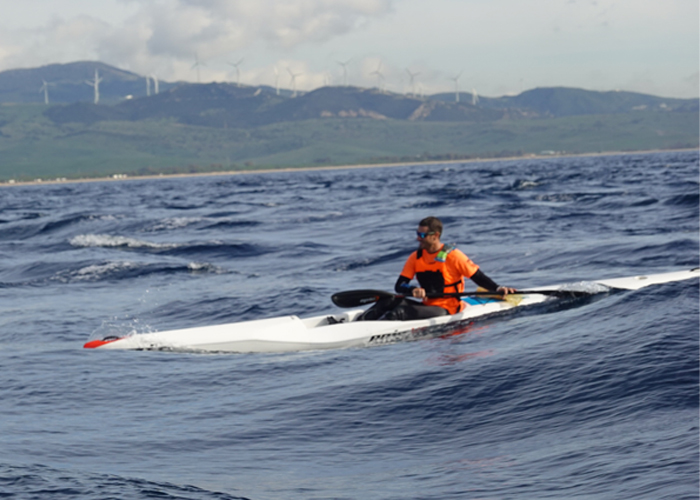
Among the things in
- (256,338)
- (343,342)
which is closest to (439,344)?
(343,342)

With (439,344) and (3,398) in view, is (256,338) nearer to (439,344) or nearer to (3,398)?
(439,344)

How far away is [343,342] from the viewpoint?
12.8 m

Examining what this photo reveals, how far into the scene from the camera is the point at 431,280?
13.0 meters

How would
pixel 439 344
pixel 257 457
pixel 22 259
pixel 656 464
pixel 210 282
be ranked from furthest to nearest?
pixel 22 259, pixel 210 282, pixel 439 344, pixel 257 457, pixel 656 464

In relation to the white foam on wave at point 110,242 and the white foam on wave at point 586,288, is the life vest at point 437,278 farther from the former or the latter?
the white foam on wave at point 110,242

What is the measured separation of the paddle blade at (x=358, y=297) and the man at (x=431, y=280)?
148 millimetres

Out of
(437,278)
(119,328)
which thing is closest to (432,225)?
(437,278)

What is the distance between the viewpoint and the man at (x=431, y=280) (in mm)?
12648

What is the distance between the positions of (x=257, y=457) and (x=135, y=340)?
5567 mm

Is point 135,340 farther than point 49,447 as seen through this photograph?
Yes

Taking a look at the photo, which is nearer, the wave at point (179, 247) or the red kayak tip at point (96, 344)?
the red kayak tip at point (96, 344)

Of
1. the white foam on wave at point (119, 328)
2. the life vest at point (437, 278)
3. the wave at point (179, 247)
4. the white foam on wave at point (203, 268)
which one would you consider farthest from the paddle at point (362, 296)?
the wave at point (179, 247)

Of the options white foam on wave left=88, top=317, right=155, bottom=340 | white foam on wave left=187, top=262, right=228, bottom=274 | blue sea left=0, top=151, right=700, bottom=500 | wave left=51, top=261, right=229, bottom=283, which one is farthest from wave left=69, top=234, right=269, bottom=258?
white foam on wave left=88, top=317, right=155, bottom=340

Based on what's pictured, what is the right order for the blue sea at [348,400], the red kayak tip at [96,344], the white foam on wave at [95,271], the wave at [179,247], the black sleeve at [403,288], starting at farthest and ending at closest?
the wave at [179,247] < the white foam on wave at [95,271] < the black sleeve at [403,288] < the red kayak tip at [96,344] < the blue sea at [348,400]
